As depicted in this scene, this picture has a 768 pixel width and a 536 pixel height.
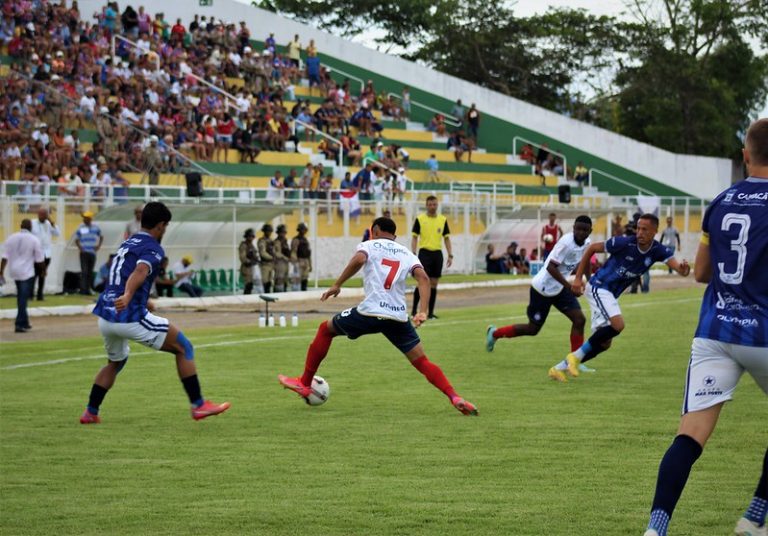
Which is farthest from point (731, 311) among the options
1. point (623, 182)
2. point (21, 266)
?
point (623, 182)

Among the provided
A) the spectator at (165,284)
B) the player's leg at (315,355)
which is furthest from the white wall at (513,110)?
the player's leg at (315,355)

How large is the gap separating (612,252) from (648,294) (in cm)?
2084

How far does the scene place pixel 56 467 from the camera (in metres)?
9.61

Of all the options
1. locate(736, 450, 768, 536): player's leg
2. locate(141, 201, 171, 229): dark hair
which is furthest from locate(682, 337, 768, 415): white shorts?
locate(141, 201, 171, 229): dark hair

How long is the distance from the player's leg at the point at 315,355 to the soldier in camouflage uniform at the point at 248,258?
18.4 meters

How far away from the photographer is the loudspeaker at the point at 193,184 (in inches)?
1199

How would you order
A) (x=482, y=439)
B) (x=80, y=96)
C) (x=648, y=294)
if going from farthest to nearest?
(x=80, y=96) → (x=648, y=294) → (x=482, y=439)

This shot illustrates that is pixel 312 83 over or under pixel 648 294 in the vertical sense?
over

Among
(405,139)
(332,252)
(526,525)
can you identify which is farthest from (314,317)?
(405,139)

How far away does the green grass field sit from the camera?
25.4 feet

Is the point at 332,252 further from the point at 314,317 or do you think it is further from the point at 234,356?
the point at 234,356

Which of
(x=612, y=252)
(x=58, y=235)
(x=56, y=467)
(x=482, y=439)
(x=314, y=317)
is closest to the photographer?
(x=56, y=467)

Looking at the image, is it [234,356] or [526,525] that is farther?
[234,356]

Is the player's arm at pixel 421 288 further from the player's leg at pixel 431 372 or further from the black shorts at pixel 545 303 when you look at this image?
the black shorts at pixel 545 303
